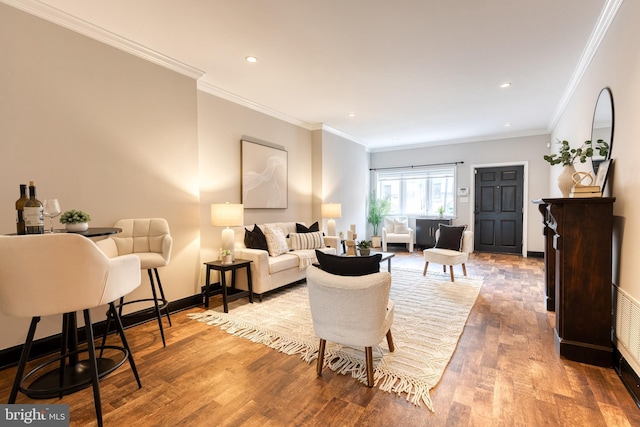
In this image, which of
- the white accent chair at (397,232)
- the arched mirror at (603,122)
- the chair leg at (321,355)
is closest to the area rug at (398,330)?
the chair leg at (321,355)

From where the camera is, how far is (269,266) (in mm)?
3705

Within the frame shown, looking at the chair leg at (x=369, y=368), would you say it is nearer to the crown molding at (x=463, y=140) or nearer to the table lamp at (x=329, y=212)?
the table lamp at (x=329, y=212)

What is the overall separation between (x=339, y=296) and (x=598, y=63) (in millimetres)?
3358

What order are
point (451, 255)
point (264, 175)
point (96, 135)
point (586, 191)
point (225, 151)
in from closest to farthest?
point (586, 191) → point (96, 135) → point (225, 151) → point (451, 255) → point (264, 175)

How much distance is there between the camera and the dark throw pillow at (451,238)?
4645mm

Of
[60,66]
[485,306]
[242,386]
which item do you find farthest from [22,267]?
[485,306]

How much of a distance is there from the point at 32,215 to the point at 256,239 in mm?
2444

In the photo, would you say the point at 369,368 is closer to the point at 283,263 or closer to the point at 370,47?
the point at 283,263

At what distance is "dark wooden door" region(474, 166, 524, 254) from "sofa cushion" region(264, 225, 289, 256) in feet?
17.0

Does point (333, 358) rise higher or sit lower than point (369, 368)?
lower

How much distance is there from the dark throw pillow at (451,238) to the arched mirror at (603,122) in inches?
77.8

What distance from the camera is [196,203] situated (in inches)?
140

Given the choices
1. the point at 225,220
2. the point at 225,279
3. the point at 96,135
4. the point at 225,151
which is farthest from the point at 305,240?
the point at 96,135

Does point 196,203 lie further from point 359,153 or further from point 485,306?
point 359,153
